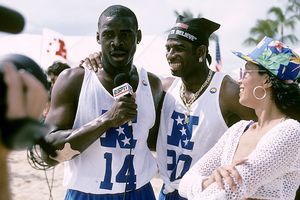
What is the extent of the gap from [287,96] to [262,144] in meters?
0.30

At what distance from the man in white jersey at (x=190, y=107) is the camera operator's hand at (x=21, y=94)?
221 cm

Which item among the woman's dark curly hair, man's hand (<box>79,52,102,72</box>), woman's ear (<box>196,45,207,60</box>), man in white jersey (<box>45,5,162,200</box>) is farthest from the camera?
woman's ear (<box>196,45,207,60</box>)

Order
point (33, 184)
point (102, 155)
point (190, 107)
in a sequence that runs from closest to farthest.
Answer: point (102, 155) < point (190, 107) < point (33, 184)

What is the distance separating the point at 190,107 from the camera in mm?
3021

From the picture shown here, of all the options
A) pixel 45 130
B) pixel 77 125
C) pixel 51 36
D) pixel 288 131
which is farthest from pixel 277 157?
pixel 51 36

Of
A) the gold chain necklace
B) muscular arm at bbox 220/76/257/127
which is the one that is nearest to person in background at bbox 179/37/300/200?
muscular arm at bbox 220/76/257/127

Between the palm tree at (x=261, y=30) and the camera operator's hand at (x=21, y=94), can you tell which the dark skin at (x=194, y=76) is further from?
the palm tree at (x=261, y=30)

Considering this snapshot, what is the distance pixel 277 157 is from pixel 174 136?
1.05m

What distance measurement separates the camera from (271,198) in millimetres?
2086

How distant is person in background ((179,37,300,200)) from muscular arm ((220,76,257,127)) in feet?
1.66

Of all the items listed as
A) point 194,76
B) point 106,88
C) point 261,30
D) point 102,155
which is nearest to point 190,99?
point 194,76

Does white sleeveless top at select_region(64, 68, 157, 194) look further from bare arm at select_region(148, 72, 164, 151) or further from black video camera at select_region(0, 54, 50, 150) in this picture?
black video camera at select_region(0, 54, 50, 150)

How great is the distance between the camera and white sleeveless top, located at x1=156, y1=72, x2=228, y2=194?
115 inches

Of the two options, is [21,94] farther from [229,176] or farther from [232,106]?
[232,106]
